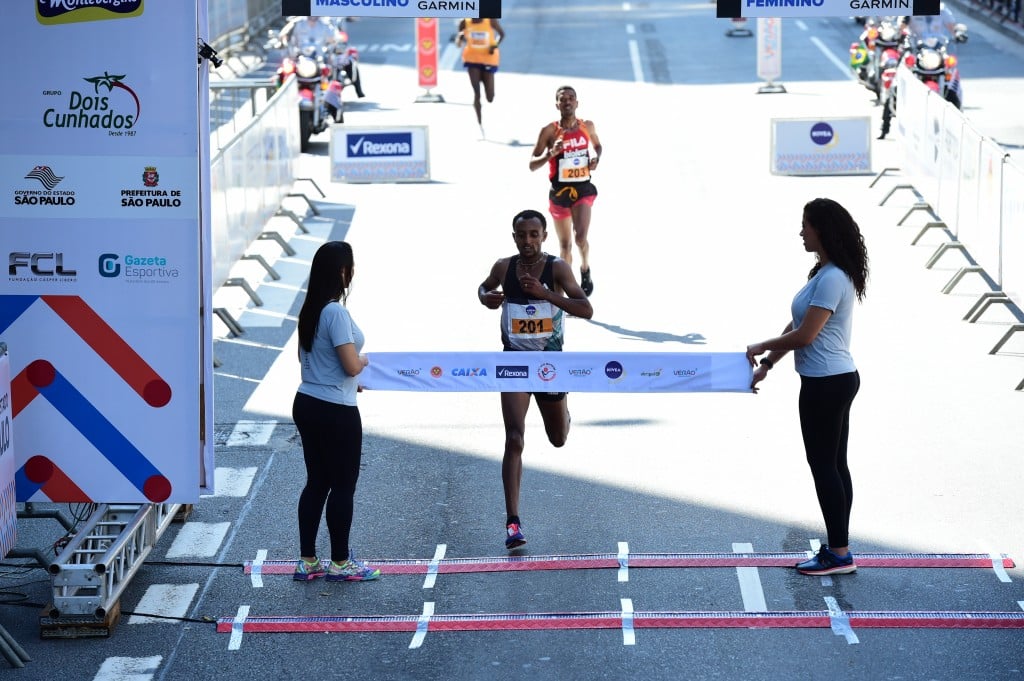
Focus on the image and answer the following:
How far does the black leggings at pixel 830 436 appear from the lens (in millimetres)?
8383

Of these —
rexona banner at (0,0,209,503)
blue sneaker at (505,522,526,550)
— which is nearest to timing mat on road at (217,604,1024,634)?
blue sneaker at (505,522,526,550)

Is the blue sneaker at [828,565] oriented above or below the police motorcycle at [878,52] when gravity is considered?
below

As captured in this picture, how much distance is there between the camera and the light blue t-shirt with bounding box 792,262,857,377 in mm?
8289

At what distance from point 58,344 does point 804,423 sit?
400 cm

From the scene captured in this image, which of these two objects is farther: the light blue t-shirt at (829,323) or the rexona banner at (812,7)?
the rexona banner at (812,7)

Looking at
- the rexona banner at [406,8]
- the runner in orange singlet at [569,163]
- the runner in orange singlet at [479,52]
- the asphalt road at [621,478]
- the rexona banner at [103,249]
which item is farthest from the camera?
the runner in orange singlet at [479,52]

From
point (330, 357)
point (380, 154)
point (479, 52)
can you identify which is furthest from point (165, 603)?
point (479, 52)

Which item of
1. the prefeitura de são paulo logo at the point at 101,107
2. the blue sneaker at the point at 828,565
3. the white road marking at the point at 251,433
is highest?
the prefeitura de são paulo logo at the point at 101,107

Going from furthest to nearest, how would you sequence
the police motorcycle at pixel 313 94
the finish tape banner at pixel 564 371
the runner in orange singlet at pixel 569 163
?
the police motorcycle at pixel 313 94 < the runner in orange singlet at pixel 569 163 < the finish tape banner at pixel 564 371

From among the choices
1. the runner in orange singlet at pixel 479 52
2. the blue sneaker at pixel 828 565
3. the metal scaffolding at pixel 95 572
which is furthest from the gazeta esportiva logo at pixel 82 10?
the runner in orange singlet at pixel 479 52

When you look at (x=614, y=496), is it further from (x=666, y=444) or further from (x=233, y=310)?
(x=233, y=310)

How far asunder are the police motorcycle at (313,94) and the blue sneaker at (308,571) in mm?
15841

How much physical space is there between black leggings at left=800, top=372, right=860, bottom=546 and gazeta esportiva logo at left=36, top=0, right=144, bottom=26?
13.1 feet

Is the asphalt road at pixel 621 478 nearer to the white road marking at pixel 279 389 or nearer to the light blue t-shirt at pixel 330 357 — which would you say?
the white road marking at pixel 279 389
